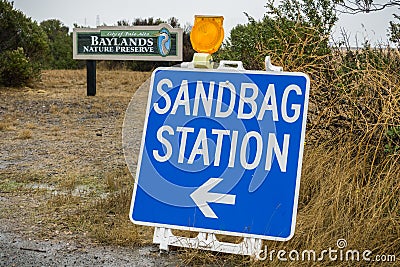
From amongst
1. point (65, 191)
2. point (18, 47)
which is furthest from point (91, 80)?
point (65, 191)

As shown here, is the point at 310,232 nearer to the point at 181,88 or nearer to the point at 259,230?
the point at 259,230

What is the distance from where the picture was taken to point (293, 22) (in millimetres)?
6141

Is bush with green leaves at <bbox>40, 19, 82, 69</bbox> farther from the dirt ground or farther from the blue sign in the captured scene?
the blue sign

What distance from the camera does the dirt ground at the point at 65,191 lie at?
12.4 feet

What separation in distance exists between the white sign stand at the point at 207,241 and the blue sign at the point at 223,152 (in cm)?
6

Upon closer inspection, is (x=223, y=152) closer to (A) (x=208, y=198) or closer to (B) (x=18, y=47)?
(A) (x=208, y=198)

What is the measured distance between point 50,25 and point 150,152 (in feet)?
95.2

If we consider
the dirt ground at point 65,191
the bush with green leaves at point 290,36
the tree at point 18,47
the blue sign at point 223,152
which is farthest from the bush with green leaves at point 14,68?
the blue sign at point 223,152

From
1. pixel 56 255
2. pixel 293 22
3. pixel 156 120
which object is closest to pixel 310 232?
pixel 156 120

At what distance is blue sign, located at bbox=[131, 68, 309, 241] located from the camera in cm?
342

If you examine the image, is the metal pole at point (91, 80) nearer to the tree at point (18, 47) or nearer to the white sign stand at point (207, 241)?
the tree at point (18, 47)

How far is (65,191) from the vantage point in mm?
5309

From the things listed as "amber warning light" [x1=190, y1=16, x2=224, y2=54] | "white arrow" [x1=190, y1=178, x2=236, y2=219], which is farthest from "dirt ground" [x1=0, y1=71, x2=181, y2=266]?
"amber warning light" [x1=190, y1=16, x2=224, y2=54]

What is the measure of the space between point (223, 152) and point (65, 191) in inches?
88.2
